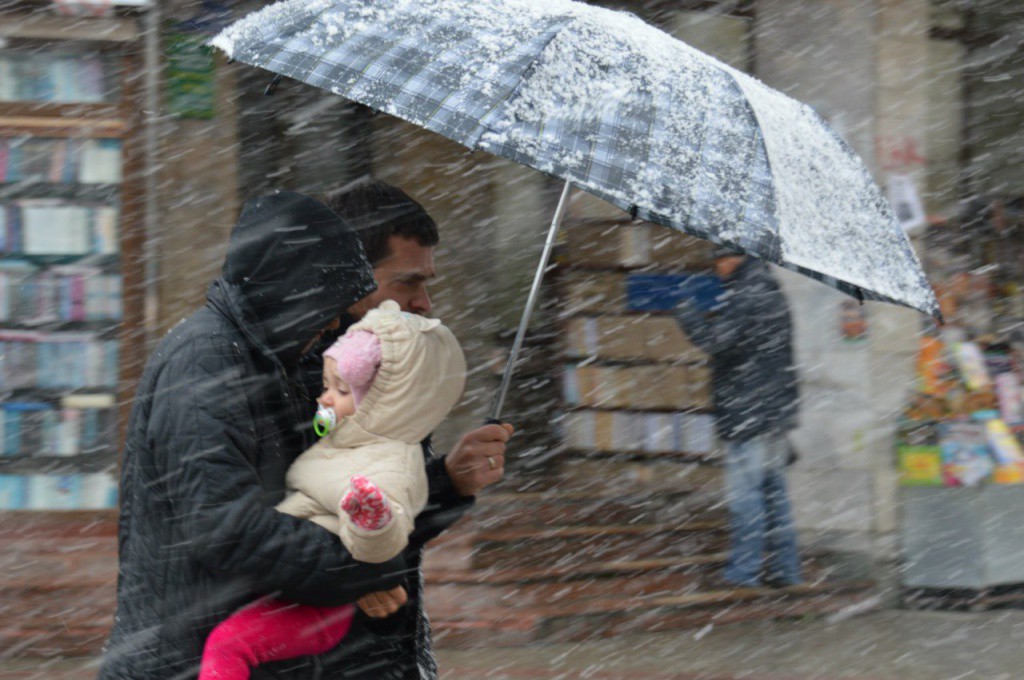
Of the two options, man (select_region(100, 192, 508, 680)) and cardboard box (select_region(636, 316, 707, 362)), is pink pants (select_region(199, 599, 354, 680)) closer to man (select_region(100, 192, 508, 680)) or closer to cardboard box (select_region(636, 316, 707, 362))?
man (select_region(100, 192, 508, 680))

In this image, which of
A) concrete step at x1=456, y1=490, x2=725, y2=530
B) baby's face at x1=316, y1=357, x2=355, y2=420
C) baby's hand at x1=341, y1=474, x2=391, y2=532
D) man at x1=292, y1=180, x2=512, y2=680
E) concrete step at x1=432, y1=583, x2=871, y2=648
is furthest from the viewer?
concrete step at x1=456, y1=490, x2=725, y2=530

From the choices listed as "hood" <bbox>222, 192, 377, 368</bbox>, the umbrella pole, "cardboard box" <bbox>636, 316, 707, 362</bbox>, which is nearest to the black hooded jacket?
"hood" <bbox>222, 192, 377, 368</bbox>

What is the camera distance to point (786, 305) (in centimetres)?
788

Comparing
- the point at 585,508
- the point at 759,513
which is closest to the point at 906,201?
the point at 759,513

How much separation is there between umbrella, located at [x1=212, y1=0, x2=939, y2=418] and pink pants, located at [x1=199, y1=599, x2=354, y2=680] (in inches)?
27.8

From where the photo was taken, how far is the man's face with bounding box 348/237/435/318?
3.34 m

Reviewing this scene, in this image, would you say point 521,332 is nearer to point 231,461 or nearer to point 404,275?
point 404,275

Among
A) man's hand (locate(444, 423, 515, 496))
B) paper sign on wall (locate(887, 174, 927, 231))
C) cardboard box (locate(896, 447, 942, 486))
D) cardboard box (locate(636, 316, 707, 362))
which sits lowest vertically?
cardboard box (locate(896, 447, 942, 486))

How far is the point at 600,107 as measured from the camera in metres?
2.78

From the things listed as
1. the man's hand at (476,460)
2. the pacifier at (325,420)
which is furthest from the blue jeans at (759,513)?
the pacifier at (325,420)

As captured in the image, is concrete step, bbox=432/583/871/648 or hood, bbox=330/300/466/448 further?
concrete step, bbox=432/583/871/648

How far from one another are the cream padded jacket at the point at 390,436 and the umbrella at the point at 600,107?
0.42 m

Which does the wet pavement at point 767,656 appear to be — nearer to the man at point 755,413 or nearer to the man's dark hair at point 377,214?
the man at point 755,413

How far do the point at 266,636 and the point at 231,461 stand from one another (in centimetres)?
43
